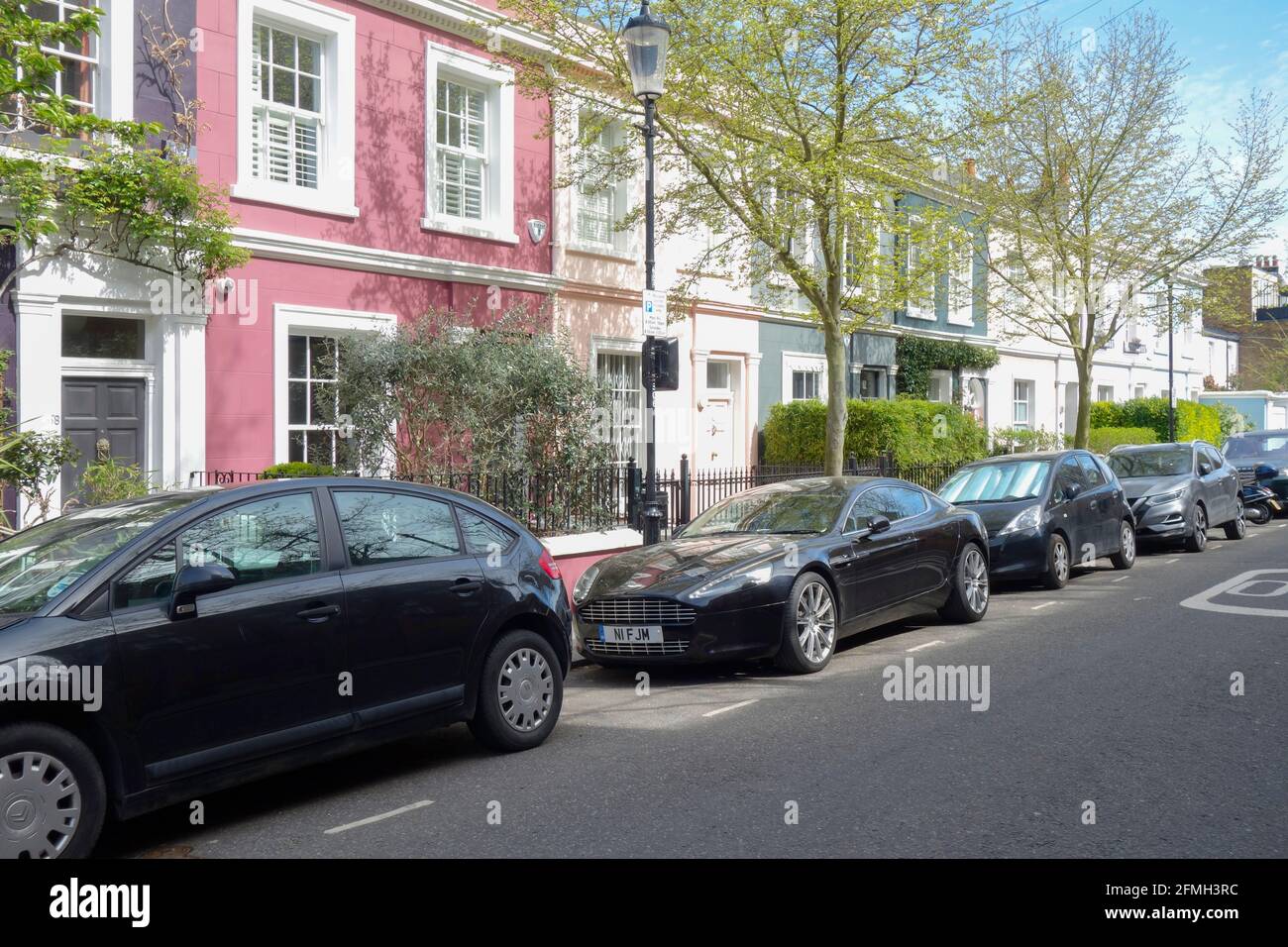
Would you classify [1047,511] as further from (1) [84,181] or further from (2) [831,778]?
(1) [84,181]

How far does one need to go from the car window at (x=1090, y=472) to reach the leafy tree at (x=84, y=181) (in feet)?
35.0

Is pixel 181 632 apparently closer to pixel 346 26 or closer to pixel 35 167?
pixel 35 167

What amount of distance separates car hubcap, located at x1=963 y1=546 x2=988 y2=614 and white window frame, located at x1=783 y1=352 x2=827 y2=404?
11496mm

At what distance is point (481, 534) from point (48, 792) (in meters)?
2.86

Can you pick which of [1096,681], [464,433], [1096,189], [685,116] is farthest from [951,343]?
[1096,681]

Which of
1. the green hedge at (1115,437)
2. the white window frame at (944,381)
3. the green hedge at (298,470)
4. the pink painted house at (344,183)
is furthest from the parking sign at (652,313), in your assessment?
the green hedge at (1115,437)

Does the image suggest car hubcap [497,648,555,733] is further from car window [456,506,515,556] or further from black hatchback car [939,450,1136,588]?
black hatchback car [939,450,1136,588]

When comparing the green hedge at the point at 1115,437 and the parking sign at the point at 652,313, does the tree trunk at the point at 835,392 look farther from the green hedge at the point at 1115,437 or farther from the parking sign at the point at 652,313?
the green hedge at the point at 1115,437

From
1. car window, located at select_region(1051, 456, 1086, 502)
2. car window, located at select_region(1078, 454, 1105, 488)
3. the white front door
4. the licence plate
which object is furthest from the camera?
the white front door

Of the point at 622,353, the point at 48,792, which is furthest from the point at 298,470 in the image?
the point at 48,792

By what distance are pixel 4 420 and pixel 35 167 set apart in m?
2.48

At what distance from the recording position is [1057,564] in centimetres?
1375

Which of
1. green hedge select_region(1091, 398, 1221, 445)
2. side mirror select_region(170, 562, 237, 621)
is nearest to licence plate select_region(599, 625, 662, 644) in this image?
side mirror select_region(170, 562, 237, 621)

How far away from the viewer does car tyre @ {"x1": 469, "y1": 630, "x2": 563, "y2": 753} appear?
670 cm
